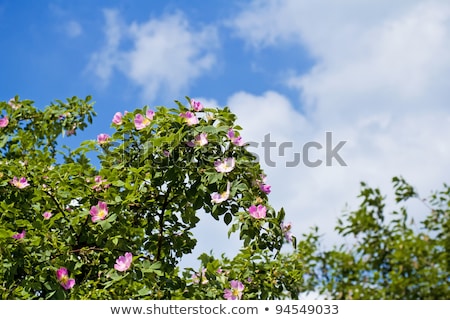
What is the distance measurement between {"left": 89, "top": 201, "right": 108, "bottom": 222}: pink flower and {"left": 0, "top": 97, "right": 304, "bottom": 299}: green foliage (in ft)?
0.05

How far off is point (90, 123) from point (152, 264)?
2559 millimetres

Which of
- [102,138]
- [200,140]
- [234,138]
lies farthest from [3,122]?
[234,138]

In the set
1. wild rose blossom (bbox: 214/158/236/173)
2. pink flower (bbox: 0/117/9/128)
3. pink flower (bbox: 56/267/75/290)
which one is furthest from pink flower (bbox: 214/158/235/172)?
pink flower (bbox: 0/117/9/128)

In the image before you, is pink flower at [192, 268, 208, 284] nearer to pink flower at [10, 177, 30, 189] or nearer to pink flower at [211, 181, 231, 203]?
pink flower at [211, 181, 231, 203]

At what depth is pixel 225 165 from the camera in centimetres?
328

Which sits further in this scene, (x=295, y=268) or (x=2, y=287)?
(x=295, y=268)

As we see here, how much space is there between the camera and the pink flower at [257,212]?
3207mm

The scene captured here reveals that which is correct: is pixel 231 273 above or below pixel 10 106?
below

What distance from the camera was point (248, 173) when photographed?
336cm

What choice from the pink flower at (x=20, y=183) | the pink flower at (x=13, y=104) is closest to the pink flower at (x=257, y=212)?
the pink flower at (x=20, y=183)

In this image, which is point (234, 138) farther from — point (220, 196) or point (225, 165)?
point (220, 196)

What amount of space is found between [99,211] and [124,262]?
292mm
